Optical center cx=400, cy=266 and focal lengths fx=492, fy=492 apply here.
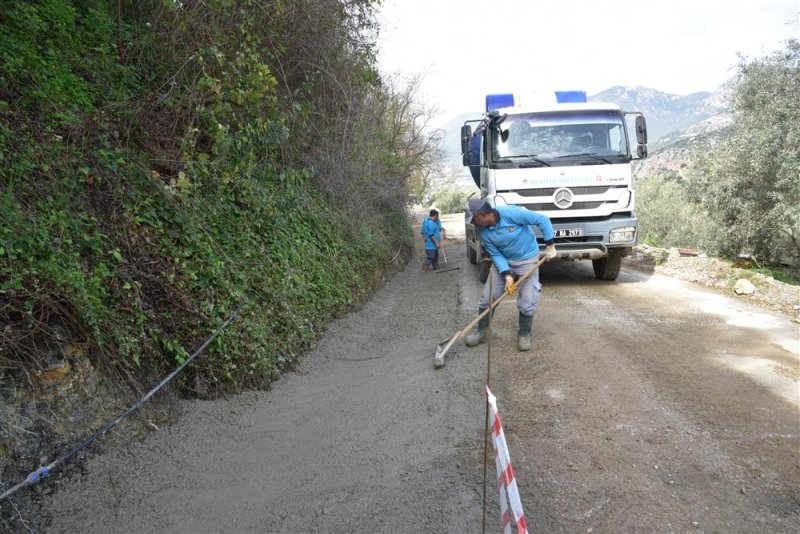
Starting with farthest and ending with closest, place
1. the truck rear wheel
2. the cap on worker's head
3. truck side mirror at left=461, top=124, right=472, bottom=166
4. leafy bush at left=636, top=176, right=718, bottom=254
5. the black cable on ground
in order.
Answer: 1. leafy bush at left=636, top=176, right=718, bottom=254
2. truck side mirror at left=461, top=124, right=472, bottom=166
3. the truck rear wheel
4. the cap on worker's head
5. the black cable on ground

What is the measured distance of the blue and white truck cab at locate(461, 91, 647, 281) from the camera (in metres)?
7.81

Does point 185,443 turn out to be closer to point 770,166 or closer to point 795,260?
point 770,166

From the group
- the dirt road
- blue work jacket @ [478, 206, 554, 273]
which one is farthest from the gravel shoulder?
blue work jacket @ [478, 206, 554, 273]

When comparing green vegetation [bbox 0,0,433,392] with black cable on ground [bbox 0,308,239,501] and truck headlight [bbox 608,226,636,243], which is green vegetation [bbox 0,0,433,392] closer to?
black cable on ground [bbox 0,308,239,501]

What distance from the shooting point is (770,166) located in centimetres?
984

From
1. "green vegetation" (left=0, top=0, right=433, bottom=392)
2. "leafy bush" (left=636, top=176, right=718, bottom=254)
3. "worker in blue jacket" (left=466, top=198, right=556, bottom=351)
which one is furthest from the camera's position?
"leafy bush" (left=636, top=176, right=718, bottom=254)

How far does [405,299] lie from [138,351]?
589cm

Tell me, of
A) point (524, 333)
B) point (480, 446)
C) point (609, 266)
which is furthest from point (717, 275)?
point (480, 446)

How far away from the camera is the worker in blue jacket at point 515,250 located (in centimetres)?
527

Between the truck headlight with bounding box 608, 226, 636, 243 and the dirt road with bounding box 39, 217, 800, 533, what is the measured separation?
87.9 inches

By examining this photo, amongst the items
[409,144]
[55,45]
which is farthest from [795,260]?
[55,45]

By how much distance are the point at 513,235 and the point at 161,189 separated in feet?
11.5

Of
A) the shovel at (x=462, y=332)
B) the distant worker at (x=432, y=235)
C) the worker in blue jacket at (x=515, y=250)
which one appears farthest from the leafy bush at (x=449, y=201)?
the shovel at (x=462, y=332)

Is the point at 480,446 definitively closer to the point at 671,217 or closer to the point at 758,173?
the point at 758,173
